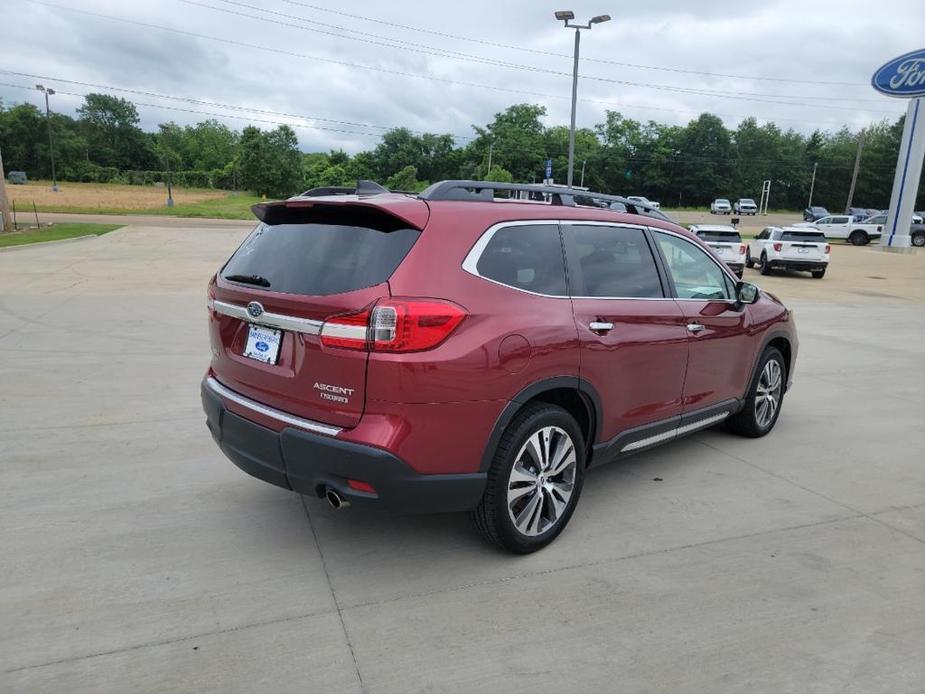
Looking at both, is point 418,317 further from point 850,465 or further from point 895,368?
point 895,368

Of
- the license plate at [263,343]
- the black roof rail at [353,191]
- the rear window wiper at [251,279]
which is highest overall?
the black roof rail at [353,191]

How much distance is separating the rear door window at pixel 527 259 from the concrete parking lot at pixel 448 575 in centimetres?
140

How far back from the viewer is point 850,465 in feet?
15.8

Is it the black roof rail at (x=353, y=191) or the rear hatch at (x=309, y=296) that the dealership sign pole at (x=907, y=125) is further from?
the rear hatch at (x=309, y=296)

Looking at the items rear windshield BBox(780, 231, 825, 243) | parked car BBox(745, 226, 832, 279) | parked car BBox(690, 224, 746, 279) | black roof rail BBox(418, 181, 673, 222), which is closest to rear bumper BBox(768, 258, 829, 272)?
parked car BBox(745, 226, 832, 279)

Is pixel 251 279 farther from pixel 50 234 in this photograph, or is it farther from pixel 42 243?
pixel 50 234

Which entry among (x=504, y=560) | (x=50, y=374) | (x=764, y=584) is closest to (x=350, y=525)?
(x=504, y=560)

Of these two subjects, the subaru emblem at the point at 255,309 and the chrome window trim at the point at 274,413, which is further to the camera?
the subaru emblem at the point at 255,309

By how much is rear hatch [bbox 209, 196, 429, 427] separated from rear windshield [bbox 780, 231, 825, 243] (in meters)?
19.4

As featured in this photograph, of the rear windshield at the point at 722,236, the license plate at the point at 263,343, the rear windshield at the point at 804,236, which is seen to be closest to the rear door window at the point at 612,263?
the license plate at the point at 263,343

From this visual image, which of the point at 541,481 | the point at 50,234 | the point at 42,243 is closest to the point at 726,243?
the point at 541,481

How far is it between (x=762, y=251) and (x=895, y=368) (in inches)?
555

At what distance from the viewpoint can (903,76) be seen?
29828 mm

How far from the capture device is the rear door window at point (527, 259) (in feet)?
10.4
